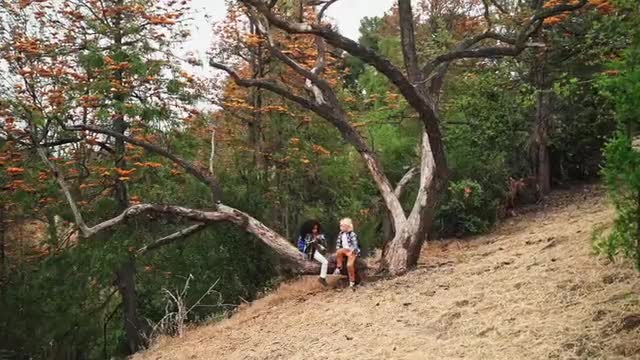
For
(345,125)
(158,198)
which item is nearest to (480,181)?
(345,125)

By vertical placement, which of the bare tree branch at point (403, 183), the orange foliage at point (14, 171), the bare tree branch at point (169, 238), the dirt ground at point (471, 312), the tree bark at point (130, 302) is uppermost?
the orange foliage at point (14, 171)

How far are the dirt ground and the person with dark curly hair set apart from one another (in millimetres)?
415

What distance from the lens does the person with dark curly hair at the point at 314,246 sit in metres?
11.5

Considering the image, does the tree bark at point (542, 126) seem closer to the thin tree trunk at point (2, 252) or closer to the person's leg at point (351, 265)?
the person's leg at point (351, 265)

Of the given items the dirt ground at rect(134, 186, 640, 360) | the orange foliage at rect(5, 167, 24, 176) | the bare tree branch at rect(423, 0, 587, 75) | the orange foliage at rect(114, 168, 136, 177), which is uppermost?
the bare tree branch at rect(423, 0, 587, 75)

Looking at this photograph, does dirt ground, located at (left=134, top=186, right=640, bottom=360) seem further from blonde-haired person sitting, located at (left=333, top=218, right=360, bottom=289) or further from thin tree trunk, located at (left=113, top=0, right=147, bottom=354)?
thin tree trunk, located at (left=113, top=0, right=147, bottom=354)

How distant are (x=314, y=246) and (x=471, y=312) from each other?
5.12 meters

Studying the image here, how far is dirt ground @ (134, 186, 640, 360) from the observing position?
5.90 meters

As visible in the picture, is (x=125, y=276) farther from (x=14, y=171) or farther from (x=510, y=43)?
(x=510, y=43)

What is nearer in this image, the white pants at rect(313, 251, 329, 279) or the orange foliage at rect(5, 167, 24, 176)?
the white pants at rect(313, 251, 329, 279)

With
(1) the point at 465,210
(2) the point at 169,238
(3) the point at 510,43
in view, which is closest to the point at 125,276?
(2) the point at 169,238

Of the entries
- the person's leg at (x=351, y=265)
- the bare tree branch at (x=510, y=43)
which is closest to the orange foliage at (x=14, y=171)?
the person's leg at (x=351, y=265)

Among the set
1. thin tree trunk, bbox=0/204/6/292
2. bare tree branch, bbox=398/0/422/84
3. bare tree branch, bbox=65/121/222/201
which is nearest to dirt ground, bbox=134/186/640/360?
bare tree branch, bbox=65/121/222/201

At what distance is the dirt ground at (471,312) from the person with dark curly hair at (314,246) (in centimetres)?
41
